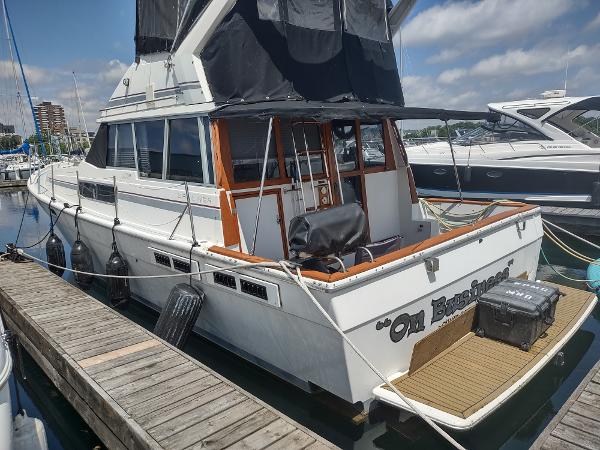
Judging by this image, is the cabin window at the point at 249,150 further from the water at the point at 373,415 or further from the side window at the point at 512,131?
the side window at the point at 512,131

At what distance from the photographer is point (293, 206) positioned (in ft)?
17.7

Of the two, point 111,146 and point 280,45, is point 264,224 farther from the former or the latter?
point 111,146

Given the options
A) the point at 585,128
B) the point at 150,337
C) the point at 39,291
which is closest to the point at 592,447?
the point at 150,337

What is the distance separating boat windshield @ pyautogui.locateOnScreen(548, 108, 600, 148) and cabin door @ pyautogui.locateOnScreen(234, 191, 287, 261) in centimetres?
970

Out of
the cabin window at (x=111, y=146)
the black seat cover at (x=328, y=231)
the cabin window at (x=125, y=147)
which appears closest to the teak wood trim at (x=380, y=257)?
the black seat cover at (x=328, y=231)

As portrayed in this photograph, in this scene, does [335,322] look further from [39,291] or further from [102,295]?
[102,295]

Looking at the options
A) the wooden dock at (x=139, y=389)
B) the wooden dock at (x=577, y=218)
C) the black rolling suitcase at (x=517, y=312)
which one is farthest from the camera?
the wooden dock at (x=577, y=218)

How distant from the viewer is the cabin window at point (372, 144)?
6109 mm

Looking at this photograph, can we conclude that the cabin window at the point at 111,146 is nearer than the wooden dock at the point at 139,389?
No

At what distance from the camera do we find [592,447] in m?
3.14

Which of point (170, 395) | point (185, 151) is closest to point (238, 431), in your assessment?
point (170, 395)

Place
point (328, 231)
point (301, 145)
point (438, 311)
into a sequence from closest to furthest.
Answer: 1. point (328, 231)
2. point (438, 311)
3. point (301, 145)

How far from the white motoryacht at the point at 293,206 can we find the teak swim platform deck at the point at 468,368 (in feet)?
0.15

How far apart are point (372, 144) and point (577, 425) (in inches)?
155
